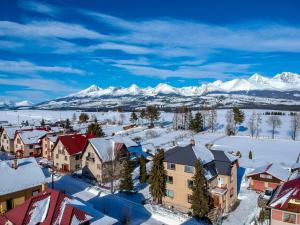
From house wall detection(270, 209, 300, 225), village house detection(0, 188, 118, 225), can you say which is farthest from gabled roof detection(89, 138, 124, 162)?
house wall detection(270, 209, 300, 225)

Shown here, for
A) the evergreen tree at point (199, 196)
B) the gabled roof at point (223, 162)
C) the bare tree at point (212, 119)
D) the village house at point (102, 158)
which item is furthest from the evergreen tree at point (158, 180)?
the bare tree at point (212, 119)

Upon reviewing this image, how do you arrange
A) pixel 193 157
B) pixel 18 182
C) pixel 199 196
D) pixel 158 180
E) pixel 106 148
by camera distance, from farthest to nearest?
1. pixel 106 148
2. pixel 158 180
3. pixel 193 157
4. pixel 199 196
5. pixel 18 182

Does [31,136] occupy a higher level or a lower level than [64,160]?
higher

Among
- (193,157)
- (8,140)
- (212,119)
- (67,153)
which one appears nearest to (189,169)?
(193,157)

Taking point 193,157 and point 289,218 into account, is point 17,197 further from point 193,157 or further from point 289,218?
point 289,218

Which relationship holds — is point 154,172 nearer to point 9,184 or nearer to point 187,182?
point 187,182

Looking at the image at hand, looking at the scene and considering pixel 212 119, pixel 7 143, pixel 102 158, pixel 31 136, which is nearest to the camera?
pixel 102 158

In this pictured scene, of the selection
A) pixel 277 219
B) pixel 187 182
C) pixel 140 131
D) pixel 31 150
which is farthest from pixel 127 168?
pixel 140 131

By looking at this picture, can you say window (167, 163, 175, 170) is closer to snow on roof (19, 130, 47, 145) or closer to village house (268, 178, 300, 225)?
village house (268, 178, 300, 225)
